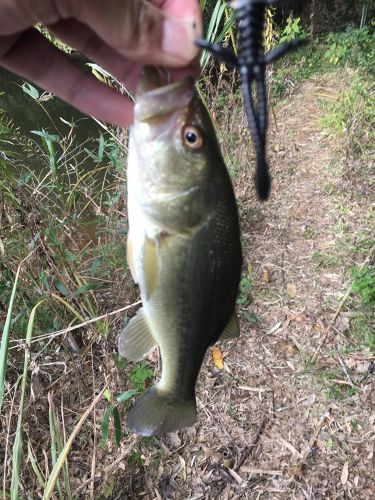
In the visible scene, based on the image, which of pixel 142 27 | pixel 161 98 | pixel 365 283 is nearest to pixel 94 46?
pixel 142 27

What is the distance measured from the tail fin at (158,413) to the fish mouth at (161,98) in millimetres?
844

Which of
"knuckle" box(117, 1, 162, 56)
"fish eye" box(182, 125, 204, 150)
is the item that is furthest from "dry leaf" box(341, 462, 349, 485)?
"knuckle" box(117, 1, 162, 56)

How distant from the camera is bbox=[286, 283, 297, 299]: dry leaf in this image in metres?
3.37

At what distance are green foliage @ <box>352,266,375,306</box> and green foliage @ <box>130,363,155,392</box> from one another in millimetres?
1483

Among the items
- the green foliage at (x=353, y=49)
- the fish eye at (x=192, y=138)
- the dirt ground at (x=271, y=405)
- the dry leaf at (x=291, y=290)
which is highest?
the green foliage at (x=353, y=49)

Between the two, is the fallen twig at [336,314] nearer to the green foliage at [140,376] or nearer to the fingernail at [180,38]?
the green foliage at [140,376]

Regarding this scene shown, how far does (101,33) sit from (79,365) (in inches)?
78.3

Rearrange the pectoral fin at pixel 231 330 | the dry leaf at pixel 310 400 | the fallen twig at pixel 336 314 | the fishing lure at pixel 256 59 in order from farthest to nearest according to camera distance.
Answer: the fallen twig at pixel 336 314, the dry leaf at pixel 310 400, the pectoral fin at pixel 231 330, the fishing lure at pixel 256 59

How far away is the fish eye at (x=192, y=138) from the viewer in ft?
4.12

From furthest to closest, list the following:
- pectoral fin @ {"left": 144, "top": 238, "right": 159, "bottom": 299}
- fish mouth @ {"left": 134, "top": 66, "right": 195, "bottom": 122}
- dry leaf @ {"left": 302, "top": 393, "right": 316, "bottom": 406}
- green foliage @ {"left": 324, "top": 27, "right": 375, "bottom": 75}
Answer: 1. green foliage @ {"left": 324, "top": 27, "right": 375, "bottom": 75}
2. dry leaf @ {"left": 302, "top": 393, "right": 316, "bottom": 406}
3. pectoral fin @ {"left": 144, "top": 238, "right": 159, "bottom": 299}
4. fish mouth @ {"left": 134, "top": 66, "right": 195, "bottom": 122}

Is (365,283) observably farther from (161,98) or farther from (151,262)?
(161,98)

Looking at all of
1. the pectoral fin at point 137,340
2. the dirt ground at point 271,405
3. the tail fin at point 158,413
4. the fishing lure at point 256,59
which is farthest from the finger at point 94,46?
the dirt ground at point 271,405

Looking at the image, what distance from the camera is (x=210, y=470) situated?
8.79ft

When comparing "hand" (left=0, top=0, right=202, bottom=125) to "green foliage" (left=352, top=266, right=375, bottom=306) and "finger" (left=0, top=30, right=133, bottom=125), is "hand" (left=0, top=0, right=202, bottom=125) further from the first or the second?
Answer: "green foliage" (left=352, top=266, right=375, bottom=306)
